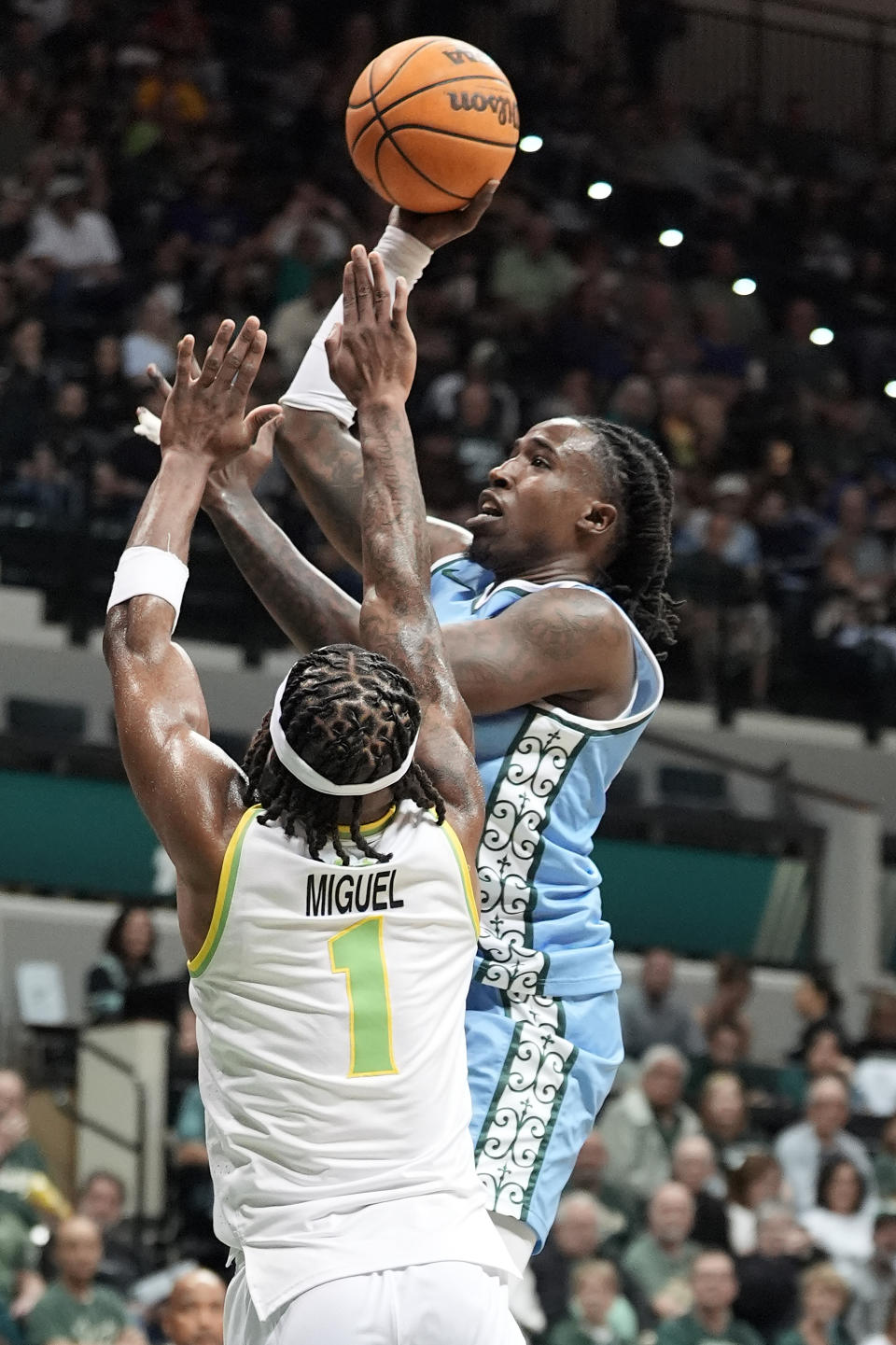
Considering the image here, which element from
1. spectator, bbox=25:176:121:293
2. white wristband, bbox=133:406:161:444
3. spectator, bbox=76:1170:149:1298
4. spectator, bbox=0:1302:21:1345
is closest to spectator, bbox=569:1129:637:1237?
spectator, bbox=76:1170:149:1298

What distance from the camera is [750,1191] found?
10719 millimetres

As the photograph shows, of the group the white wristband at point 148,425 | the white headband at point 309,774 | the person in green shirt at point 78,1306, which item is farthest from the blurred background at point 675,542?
the white headband at point 309,774

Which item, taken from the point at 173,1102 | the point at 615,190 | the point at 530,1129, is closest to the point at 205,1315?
the point at 173,1102

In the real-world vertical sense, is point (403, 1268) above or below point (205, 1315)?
above

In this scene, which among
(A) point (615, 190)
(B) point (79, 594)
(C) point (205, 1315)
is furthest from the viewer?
(A) point (615, 190)

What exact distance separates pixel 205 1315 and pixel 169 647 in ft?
16.0

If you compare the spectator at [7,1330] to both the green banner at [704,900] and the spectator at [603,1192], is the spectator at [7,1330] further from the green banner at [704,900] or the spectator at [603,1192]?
the green banner at [704,900]

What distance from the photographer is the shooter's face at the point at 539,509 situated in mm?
4602

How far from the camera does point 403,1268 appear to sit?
3.50 m

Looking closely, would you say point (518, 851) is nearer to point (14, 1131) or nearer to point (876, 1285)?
point (14, 1131)

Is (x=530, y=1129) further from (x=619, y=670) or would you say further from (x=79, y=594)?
(x=79, y=594)

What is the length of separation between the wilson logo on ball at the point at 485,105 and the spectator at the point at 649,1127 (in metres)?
6.74

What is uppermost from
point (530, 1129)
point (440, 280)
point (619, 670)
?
point (440, 280)

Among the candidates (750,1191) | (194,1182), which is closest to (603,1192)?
(750,1191)
